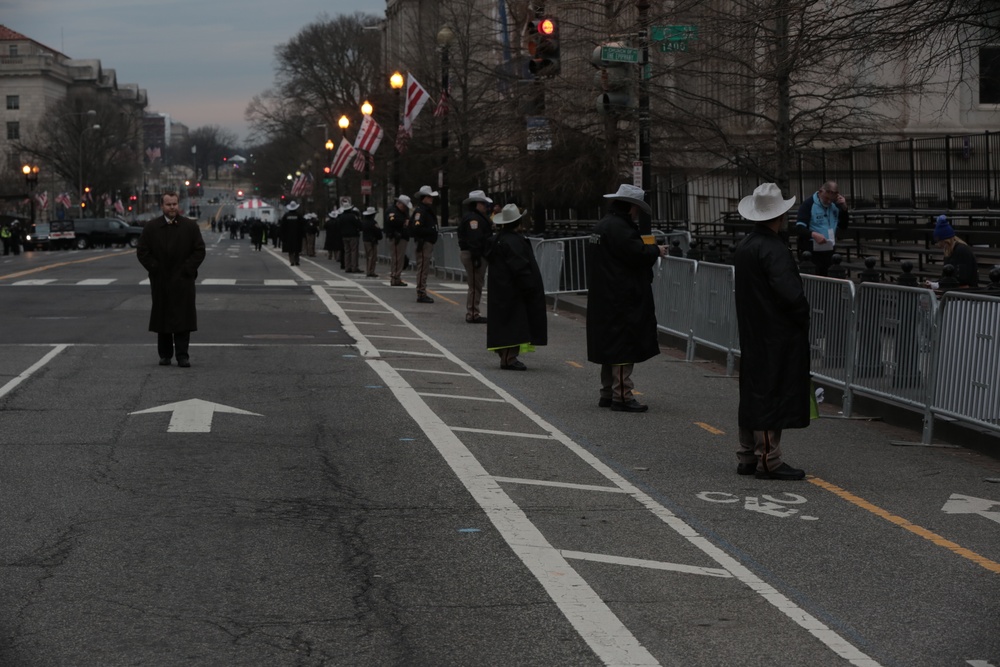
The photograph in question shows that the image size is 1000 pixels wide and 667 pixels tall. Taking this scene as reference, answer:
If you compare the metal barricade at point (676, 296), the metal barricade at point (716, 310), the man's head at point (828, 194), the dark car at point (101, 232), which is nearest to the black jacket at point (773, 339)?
the metal barricade at point (716, 310)

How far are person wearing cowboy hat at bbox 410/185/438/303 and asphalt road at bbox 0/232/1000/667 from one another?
11.7 meters

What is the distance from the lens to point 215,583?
700 cm

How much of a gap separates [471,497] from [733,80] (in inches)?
623

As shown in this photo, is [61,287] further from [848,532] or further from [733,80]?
[848,532]

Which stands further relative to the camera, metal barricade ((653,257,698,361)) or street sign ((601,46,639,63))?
street sign ((601,46,639,63))

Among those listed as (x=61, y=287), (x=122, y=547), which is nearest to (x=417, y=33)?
(x=61, y=287)

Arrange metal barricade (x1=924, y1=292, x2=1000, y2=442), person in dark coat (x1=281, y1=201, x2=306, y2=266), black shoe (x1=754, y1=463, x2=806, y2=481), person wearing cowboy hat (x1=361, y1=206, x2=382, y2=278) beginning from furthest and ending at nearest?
person in dark coat (x1=281, y1=201, x2=306, y2=266) → person wearing cowboy hat (x1=361, y1=206, x2=382, y2=278) → metal barricade (x1=924, y1=292, x2=1000, y2=442) → black shoe (x1=754, y1=463, x2=806, y2=481)

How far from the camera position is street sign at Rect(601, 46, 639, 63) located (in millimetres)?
20500

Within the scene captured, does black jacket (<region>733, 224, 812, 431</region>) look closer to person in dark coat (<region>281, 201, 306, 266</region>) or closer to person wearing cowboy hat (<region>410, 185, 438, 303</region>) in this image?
person wearing cowboy hat (<region>410, 185, 438, 303</region>)

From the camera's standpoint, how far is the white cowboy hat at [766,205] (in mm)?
9953

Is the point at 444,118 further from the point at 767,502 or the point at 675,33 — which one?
the point at 767,502

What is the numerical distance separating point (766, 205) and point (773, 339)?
0.87 metres

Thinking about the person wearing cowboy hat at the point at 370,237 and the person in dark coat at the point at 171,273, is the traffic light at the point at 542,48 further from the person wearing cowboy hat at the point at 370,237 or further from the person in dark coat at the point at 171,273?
the person wearing cowboy hat at the point at 370,237

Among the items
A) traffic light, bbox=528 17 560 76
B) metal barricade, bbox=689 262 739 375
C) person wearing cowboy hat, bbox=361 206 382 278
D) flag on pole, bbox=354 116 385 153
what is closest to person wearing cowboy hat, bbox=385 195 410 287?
traffic light, bbox=528 17 560 76
